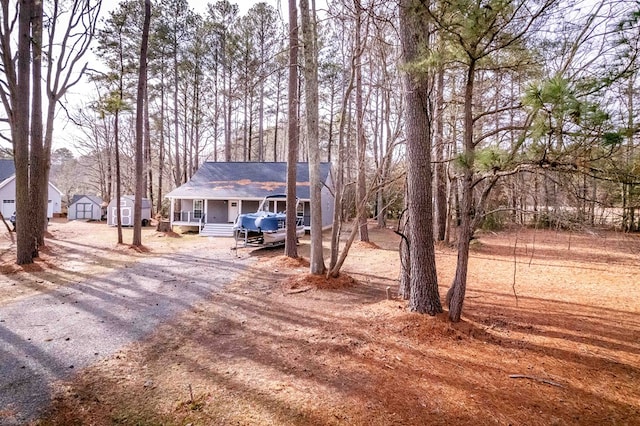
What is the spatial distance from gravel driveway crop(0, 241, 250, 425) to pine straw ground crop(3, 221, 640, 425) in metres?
0.28

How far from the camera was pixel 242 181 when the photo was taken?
1972cm

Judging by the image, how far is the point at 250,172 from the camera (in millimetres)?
20828

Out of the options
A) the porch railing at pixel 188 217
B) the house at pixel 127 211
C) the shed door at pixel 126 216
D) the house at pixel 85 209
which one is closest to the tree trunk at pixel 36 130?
the porch railing at pixel 188 217

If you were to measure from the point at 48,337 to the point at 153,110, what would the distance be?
23260mm

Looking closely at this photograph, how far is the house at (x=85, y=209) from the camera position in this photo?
91.2 ft

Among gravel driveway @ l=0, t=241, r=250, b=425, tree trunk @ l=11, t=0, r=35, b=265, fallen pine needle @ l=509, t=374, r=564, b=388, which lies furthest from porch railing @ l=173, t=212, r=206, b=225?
fallen pine needle @ l=509, t=374, r=564, b=388

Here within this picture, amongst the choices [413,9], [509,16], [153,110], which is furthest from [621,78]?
[153,110]

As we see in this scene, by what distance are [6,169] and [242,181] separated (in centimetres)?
2389

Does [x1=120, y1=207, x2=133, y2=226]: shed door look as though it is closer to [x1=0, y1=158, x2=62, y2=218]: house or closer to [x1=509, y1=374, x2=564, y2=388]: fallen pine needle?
[x1=0, y1=158, x2=62, y2=218]: house

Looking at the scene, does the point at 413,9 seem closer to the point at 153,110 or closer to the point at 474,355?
the point at 474,355

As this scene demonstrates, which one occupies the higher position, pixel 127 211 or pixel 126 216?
pixel 127 211

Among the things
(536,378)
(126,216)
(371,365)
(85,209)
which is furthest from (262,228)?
(85,209)

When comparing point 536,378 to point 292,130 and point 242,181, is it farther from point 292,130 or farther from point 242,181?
point 242,181

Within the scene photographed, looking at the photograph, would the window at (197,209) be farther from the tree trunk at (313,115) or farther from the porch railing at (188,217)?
the tree trunk at (313,115)
